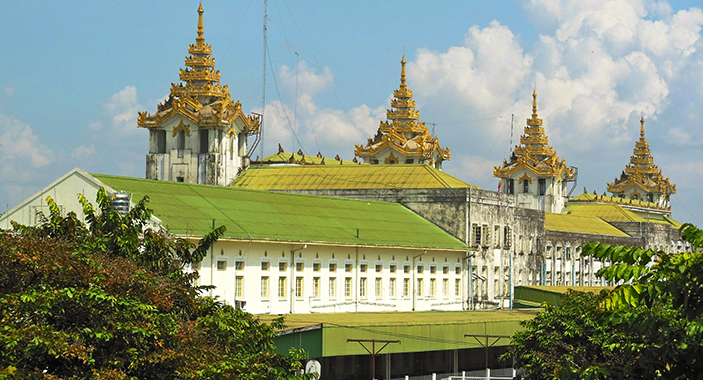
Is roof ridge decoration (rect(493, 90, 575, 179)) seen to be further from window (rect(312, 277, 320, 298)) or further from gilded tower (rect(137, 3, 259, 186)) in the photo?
window (rect(312, 277, 320, 298))

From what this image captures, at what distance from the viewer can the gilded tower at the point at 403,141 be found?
483 ft

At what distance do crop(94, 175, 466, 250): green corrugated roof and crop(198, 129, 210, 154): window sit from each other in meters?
22.6

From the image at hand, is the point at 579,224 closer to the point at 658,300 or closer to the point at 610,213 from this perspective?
the point at 610,213

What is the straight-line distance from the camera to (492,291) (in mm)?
90188

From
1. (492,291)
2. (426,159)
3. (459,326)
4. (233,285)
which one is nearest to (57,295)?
(233,285)

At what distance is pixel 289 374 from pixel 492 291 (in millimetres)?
57827

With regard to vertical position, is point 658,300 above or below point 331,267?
below

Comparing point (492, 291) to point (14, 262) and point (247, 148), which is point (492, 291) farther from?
point (14, 262)

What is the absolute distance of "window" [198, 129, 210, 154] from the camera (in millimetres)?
103250

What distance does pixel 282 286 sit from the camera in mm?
66500

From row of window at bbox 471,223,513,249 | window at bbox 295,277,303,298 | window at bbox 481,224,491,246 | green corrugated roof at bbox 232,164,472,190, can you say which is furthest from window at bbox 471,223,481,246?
window at bbox 295,277,303,298

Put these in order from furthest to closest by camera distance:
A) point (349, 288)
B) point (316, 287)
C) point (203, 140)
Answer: point (203, 140), point (349, 288), point (316, 287)

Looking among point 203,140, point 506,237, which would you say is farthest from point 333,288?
point 203,140

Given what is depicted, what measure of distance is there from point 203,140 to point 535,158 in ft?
268
